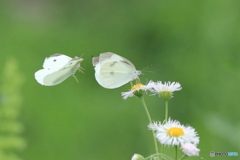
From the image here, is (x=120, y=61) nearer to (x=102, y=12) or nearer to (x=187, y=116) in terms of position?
(x=187, y=116)

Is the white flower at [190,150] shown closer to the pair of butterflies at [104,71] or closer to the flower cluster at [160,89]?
the flower cluster at [160,89]

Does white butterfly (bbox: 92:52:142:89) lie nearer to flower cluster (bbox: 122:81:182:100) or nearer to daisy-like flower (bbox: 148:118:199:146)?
flower cluster (bbox: 122:81:182:100)

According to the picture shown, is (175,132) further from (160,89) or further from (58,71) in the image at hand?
(58,71)

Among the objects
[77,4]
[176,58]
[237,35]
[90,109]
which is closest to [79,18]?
[77,4]

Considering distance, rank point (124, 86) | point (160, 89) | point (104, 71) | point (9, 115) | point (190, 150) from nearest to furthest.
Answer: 1. point (190, 150)
2. point (160, 89)
3. point (104, 71)
4. point (9, 115)
5. point (124, 86)

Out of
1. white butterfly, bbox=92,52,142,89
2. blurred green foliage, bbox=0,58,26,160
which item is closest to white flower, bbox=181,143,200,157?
white butterfly, bbox=92,52,142,89

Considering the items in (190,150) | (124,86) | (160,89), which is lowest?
(190,150)

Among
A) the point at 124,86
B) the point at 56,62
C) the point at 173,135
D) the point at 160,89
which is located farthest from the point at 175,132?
the point at 124,86
